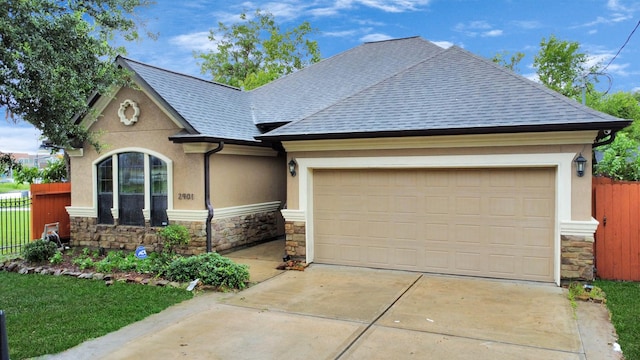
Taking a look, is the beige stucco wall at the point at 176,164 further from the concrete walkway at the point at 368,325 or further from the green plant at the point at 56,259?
the concrete walkway at the point at 368,325

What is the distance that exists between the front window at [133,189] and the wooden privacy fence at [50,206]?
5.61 ft

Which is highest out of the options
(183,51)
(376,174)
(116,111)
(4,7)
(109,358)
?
(183,51)

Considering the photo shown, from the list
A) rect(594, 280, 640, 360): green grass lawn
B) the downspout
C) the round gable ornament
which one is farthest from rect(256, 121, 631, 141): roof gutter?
the round gable ornament

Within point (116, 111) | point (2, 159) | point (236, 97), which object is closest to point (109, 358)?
point (2, 159)

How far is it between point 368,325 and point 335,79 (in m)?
9.95

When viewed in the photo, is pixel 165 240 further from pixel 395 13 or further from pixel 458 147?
pixel 395 13

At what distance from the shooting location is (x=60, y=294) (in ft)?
25.2

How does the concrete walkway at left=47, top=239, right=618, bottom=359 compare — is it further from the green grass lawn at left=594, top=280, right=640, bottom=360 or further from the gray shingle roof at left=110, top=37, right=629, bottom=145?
the gray shingle roof at left=110, top=37, right=629, bottom=145

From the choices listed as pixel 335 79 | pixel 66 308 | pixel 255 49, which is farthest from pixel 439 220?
pixel 255 49

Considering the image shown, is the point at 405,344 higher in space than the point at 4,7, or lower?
lower

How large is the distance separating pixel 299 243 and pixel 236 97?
6.33m

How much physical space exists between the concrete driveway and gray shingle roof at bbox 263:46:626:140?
2.79 meters

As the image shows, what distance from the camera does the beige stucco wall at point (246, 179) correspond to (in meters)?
10.9

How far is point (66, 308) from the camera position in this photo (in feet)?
22.5
